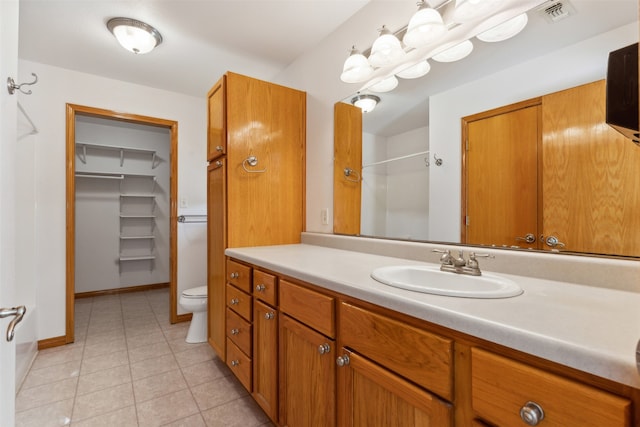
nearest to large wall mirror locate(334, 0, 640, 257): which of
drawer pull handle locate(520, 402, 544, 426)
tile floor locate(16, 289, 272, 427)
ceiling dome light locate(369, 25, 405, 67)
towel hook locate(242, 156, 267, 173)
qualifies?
ceiling dome light locate(369, 25, 405, 67)

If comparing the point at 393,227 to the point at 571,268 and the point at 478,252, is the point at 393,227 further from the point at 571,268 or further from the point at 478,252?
the point at 571,268

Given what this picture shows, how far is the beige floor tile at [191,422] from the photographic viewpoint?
1.48 metres

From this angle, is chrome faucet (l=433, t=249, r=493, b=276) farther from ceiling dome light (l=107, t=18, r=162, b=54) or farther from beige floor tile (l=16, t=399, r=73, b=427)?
ceiling dome light (l=107, t=18, r=162, b=54)

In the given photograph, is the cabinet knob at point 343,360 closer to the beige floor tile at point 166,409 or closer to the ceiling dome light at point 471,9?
the beige floor tile at point 166,409

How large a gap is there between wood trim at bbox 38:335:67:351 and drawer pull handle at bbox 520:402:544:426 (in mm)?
3267

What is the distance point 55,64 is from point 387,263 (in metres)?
3.18

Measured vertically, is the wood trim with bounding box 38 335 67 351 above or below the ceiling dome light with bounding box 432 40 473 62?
below

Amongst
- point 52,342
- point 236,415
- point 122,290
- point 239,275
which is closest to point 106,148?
point 122,290

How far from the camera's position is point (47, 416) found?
155cm

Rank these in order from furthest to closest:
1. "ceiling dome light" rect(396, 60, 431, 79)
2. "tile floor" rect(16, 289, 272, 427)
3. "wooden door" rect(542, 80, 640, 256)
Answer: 1. "tile floor" rect(16, 289, 272, 427)
2. "ceiling dome light" rect(396, 60, 431, 79)
3. "wooden door" rect(542, 80, 640, 256)

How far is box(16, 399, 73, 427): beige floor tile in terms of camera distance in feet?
4.89

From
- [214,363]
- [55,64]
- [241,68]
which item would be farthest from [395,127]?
[55,64]

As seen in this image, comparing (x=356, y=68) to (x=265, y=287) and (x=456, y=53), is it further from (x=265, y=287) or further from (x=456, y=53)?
(x=265, y=287)

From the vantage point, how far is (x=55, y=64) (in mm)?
2430
